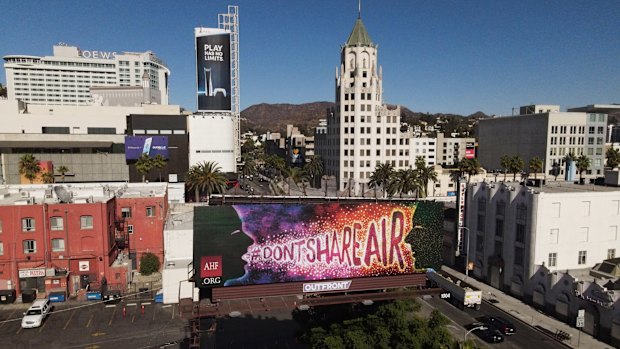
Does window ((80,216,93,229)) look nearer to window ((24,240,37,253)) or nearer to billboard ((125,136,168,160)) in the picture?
window ((24,240,37,253))

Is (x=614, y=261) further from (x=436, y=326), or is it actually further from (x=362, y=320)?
(x=362, y=320)

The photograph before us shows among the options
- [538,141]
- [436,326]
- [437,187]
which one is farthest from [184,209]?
[538,141]

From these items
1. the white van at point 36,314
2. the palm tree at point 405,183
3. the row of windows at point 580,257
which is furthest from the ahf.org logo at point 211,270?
the palm tree at point 405,183

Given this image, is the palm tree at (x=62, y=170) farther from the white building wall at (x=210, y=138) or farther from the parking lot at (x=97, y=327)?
the parking lot at (x=97, y=327)

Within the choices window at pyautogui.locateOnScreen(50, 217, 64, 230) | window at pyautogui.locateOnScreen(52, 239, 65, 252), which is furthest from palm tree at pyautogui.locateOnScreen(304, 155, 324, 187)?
window at pyautogui.locateOnScreen(52, 239, 65, 252)

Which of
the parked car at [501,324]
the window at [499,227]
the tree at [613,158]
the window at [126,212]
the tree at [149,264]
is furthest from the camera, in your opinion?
the tree at [613,158]

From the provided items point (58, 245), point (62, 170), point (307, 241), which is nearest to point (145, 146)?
point (62, 170)
